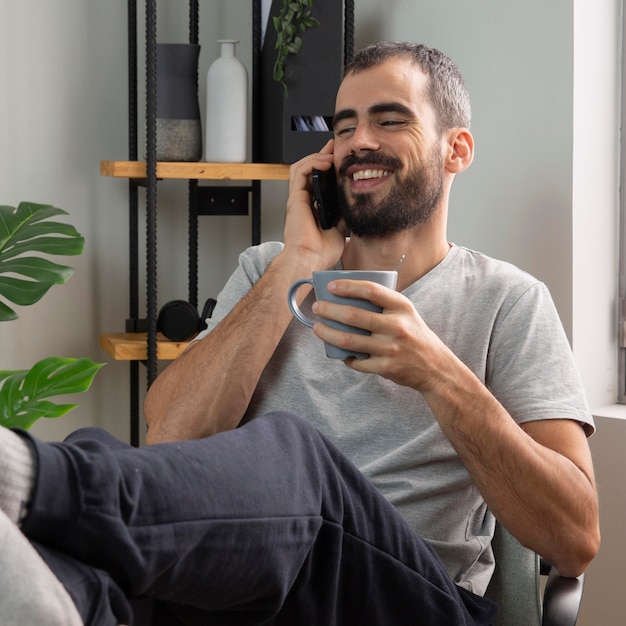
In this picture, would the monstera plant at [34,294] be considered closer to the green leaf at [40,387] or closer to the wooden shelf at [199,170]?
the green leaf at [40,387]

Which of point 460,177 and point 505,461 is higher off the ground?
point 460,177

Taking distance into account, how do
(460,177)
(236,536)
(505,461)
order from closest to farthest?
(236,536)
(505,461)
(460,177)

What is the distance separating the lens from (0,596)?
64cm

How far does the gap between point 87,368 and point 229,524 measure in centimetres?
100

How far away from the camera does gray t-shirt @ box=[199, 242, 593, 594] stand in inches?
49.3

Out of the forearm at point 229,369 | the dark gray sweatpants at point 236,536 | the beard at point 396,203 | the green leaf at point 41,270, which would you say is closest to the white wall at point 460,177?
the beard at point 396,203

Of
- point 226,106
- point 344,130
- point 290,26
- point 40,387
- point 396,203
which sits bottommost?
point 40,387

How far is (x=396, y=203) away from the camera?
55.6 inches

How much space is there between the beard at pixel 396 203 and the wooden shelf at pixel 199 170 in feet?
2.36

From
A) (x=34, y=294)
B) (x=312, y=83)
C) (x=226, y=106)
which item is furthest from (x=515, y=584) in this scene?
(x=226, y=106)

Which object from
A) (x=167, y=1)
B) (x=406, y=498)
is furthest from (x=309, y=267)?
(x=167, y=1)

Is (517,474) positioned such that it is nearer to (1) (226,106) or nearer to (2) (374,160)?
(2) (374,160)

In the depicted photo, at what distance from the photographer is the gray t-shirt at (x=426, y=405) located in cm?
125

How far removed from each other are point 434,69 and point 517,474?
664mm
